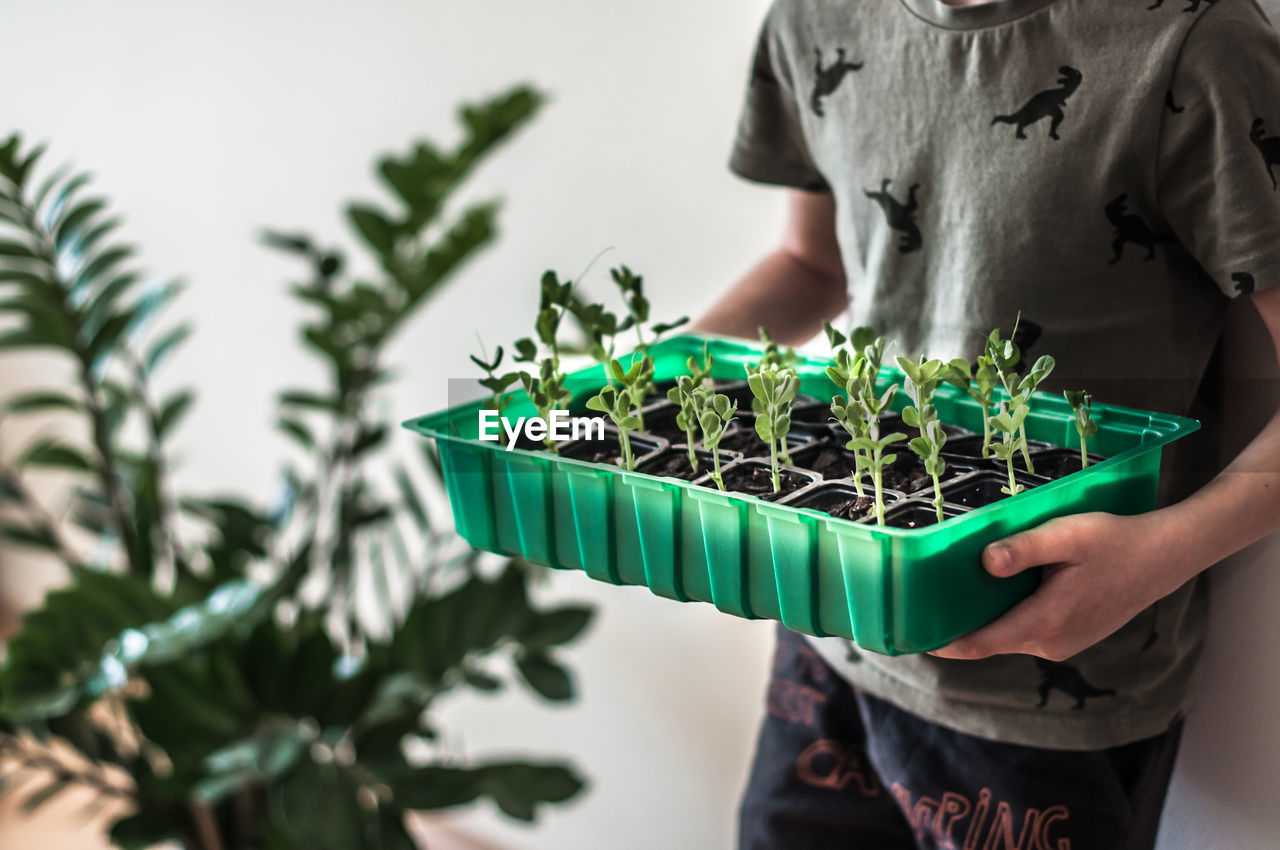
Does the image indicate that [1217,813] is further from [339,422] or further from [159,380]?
[159,380]

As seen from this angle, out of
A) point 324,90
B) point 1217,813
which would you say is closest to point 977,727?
point 1217,813

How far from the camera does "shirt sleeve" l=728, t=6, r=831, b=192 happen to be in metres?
0.72

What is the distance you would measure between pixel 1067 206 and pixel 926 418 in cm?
13

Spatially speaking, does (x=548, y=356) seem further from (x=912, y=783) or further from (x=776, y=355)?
(x=912, y=783)

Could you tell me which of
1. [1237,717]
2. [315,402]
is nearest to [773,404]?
[1237,717]

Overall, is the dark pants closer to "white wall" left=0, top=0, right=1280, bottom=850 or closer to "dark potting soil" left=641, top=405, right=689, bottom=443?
"white wall" left=0, top=0, right=1280, bottom=850

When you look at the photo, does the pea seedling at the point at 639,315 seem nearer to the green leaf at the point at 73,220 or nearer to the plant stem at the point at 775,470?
the plant stem at the point at 775,470

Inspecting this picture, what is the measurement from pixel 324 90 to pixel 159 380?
0.65 meters

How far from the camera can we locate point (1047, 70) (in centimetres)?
49

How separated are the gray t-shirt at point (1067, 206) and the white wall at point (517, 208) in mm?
119

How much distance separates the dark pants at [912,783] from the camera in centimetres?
63

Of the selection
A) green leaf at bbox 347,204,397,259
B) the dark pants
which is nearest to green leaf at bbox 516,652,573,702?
the dark pants

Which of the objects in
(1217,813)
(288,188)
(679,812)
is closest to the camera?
(1217,813)

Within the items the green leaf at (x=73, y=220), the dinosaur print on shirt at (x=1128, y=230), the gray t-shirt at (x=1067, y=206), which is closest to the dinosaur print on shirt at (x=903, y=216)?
the gray t-shirt at (x=1067, y=206)
